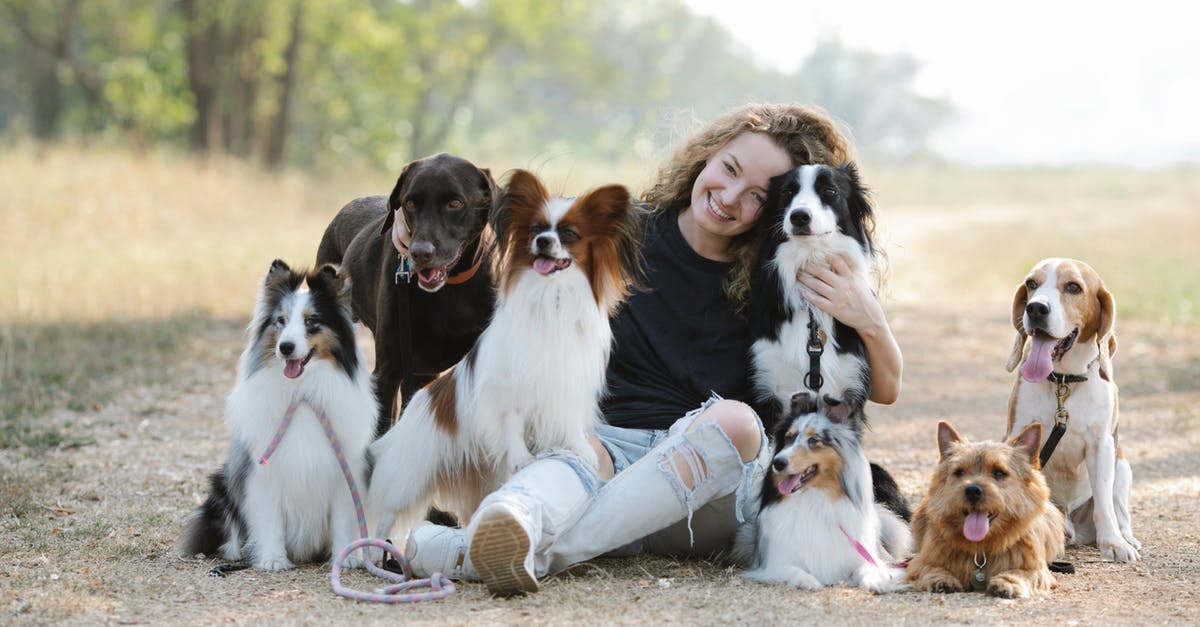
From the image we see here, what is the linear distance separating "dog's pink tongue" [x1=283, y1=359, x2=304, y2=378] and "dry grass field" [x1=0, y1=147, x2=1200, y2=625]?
700mm

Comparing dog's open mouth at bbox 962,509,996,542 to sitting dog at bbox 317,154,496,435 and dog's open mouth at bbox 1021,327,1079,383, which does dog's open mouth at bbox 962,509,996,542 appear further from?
sitting dog at bbox 317,154,496,435

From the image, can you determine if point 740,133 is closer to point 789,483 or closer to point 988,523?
point 789,483

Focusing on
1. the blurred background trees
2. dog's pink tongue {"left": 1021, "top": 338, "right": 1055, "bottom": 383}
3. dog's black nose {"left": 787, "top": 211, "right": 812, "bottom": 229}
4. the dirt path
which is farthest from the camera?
the blurred background trees

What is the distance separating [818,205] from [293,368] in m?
1.96

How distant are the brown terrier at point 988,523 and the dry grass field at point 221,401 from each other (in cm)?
12

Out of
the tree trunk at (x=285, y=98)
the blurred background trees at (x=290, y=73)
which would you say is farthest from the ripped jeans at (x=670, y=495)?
the tree trunk at (x=285, y=98)

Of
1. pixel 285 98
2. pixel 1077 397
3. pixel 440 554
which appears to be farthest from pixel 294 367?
pixel 285 98

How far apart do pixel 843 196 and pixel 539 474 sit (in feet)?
5.07

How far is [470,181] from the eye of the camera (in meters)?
4.77

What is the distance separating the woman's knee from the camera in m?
4.09

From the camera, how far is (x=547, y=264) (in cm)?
392

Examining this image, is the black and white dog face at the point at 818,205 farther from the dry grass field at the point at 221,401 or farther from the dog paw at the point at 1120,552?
the dog paw at the point at 1120,552

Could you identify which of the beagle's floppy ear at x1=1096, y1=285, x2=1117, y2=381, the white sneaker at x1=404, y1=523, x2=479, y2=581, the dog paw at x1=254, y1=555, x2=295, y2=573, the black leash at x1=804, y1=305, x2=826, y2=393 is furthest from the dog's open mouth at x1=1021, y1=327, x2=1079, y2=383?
the dog paw at x1=254, y1=555, x2=295, y2=573

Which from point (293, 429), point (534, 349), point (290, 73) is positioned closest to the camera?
point (534, 349)
